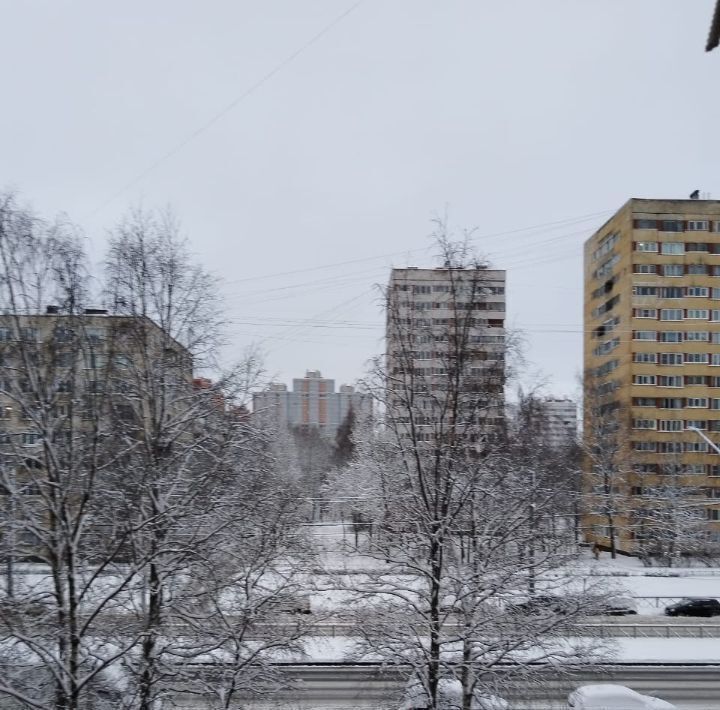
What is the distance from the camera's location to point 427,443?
31.8 feet

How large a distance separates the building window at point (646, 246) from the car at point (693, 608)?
2142 centimetres

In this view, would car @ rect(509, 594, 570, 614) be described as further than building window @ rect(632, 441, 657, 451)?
No

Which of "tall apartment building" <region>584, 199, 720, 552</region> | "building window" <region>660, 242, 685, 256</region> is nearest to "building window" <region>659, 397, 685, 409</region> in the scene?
"tall apartment building" <region>584, 199, 720, 552</region>

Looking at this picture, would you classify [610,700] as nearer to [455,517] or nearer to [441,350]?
[455,517]

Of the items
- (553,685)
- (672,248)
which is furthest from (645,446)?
(553,685)

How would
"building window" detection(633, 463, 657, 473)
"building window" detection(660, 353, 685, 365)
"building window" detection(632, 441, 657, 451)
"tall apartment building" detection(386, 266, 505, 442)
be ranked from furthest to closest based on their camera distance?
1. "building window" detection(660, 353, 685, 365)
2. "building window" detection(632, 441, 657, 451)
3. "building window" detection(633, 463, 657, 473)
4. "tall apartment building" detection(386, 266, 505, 442)

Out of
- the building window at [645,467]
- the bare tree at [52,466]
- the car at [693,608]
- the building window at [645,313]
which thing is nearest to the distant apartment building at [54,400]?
the bare tree at [52,466]

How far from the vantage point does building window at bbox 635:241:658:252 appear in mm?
38500

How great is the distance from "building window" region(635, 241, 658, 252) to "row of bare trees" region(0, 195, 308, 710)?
3277 cm

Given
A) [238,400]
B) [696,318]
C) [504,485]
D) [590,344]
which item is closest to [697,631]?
[504,485]

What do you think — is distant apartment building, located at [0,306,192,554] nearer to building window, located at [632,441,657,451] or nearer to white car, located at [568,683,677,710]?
white car, located at [568,683,677,710]

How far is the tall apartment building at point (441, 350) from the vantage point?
9.57 metres

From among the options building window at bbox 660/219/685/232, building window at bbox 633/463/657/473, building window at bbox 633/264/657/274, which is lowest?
building window at bbox 633/463/657/473

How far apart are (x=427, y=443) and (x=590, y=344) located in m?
36.9
